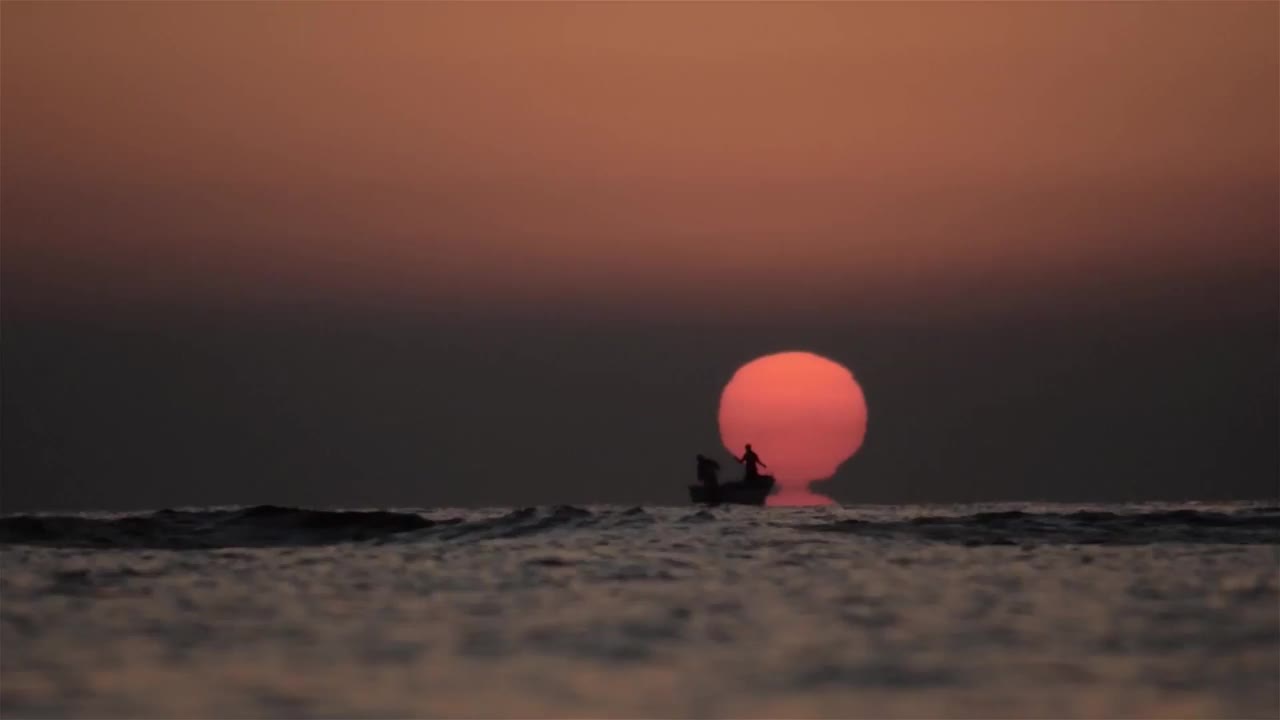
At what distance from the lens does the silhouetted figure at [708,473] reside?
54062 millimetres

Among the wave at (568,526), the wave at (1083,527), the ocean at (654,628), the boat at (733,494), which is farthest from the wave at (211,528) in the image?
the boat at (733,494)

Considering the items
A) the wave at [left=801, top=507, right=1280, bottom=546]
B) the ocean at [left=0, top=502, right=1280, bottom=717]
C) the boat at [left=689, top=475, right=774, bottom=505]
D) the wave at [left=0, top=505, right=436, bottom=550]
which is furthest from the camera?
the boat at [left=689, top=475, right=774, bottom=505]

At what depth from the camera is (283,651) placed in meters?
13.8

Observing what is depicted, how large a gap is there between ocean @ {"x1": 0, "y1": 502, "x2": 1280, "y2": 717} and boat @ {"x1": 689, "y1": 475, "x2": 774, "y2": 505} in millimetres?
25346

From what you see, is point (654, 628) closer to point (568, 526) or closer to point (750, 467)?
point (568, 526)

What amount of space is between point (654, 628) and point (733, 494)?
38.5m

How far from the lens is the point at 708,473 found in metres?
54.2

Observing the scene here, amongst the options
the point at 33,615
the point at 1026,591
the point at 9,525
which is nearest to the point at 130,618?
the point at 33,615

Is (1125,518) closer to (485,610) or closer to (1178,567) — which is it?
(1178,567)

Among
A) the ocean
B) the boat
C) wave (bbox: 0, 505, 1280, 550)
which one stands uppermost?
the boat

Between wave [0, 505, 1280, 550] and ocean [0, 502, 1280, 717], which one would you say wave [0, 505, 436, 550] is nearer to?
wave [0, 505, 1280, 550]

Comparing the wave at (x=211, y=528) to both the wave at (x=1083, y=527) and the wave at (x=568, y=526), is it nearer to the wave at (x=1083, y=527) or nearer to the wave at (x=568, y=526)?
the wave at (x=568, y=526)

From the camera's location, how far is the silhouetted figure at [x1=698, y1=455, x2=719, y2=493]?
5406cm

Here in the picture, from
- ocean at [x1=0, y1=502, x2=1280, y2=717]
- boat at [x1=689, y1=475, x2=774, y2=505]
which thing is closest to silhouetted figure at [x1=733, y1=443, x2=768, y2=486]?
boat at [x1=689, y1=475, x2=774, y2=505]
